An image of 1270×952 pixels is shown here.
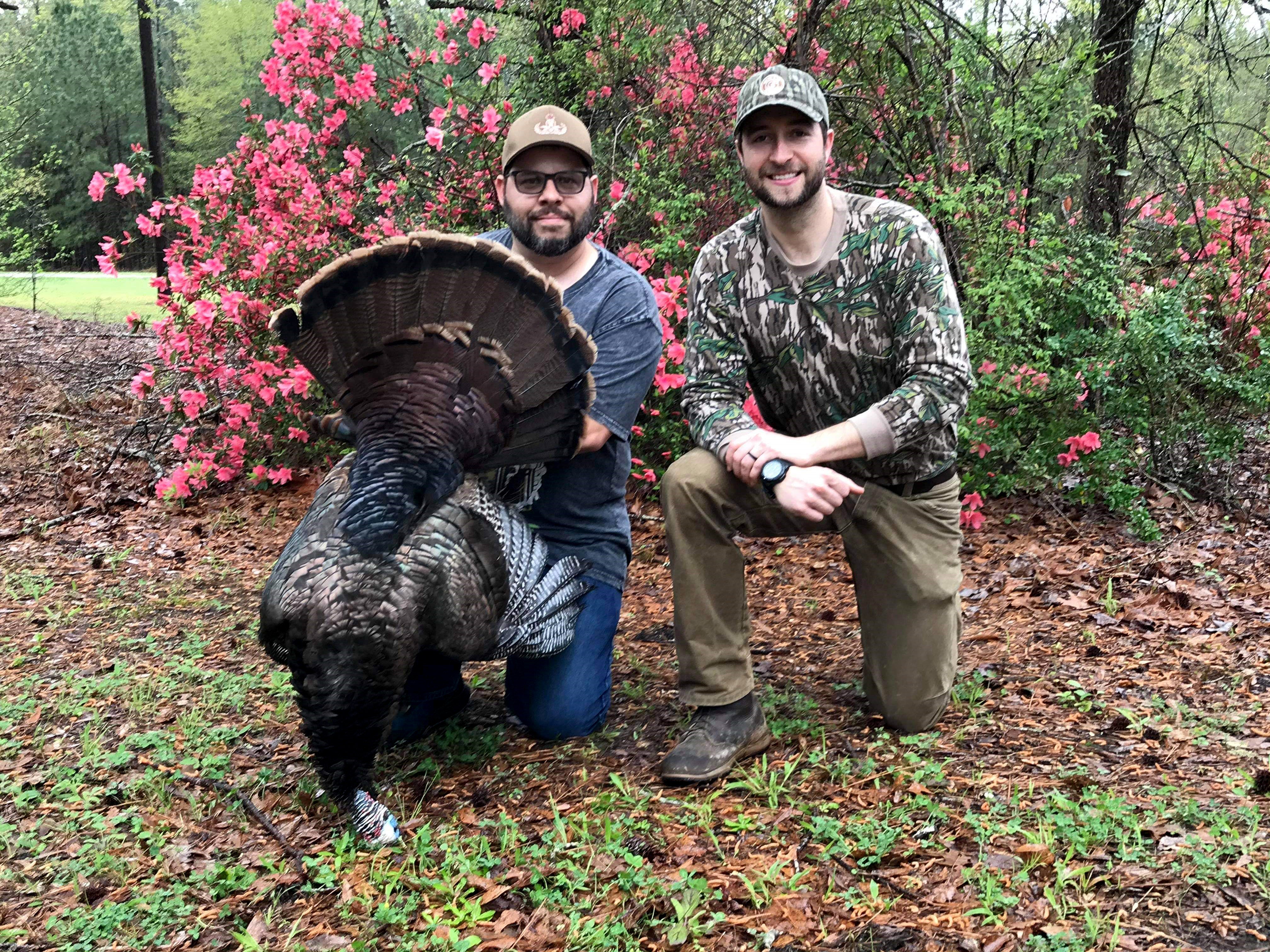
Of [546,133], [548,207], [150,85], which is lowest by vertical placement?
[548,207]

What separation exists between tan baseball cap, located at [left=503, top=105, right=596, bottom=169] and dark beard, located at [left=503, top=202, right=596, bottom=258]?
0.19 metres

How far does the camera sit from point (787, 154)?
126 inches

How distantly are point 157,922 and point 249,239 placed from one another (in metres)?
4.91

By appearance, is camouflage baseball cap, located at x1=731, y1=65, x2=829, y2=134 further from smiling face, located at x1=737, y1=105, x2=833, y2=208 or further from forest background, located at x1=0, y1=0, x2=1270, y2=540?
forest background, located at x1=0, y1=0, x2=1270, y2=540

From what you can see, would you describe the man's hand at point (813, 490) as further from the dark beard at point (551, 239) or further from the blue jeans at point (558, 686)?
the dark beard at point (551, 239)

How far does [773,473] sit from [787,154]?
1023 millimetres

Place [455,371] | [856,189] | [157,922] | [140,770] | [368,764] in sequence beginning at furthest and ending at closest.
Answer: [856,189]
[140,770]
[455,371]
[368,764]
[157,922]

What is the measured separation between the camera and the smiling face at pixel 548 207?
361 centimetres

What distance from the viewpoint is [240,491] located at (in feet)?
23.4

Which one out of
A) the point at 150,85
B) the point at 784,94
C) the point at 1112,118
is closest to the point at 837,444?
the point at 784,94

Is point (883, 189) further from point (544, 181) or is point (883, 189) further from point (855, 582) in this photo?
point (855, 582)

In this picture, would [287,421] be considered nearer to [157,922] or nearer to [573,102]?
[573,102]

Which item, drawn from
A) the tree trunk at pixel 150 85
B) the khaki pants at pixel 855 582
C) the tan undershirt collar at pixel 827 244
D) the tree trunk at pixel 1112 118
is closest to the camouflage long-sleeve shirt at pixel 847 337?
the tan undershirt collar at pixel 827 244

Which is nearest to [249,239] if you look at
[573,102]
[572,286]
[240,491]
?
[240,491]
